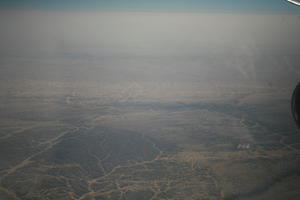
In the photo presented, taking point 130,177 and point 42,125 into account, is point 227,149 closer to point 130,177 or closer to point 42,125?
point 130,177

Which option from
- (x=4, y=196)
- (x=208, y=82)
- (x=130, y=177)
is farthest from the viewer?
(x=208, y=82)

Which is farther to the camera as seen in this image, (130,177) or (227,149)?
(227,149)

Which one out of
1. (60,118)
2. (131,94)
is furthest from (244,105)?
(60,118)

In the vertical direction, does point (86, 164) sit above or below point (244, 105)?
below

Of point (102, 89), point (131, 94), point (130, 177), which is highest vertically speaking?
point (102, 89)

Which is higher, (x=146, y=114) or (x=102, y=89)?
(x=102, y=89)

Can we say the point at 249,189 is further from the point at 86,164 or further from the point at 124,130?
the point at 124,130

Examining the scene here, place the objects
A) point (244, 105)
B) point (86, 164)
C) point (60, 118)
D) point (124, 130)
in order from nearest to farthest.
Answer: point (86, 164) < point (124, 130) < point (60, 118) < point (244, 105)

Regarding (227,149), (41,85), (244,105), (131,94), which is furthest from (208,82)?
(227,149)

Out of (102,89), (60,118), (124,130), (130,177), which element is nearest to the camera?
(130,177)
